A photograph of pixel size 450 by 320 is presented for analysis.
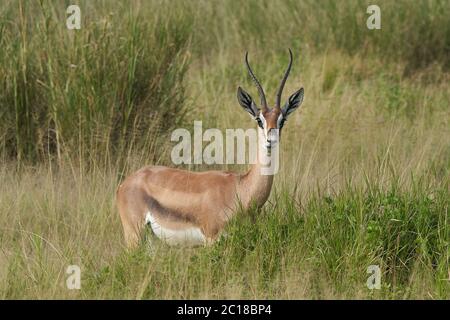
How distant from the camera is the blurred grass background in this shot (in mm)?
5176

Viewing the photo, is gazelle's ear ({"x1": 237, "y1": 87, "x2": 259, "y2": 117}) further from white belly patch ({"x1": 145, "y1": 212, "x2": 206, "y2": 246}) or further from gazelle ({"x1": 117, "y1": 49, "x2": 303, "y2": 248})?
white belly patch ({"x1": 145, "y1": 212, "x2": 206, "y2": 246})

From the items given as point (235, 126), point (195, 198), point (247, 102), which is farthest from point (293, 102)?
point (235, 126)

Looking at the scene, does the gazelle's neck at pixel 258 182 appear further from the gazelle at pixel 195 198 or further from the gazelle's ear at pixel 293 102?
the gazelle's ear at pixel 293 102

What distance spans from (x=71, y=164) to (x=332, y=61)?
3524mm

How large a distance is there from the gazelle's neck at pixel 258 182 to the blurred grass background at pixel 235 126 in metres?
0.14

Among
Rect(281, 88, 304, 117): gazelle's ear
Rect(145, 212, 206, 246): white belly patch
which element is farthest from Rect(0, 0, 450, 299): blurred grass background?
Rect(281, 88, 304, 117): gazelle's ear

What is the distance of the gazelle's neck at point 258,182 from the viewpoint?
5.30 m

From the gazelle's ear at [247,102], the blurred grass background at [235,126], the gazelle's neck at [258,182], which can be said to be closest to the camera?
the blurred grass background at [235,126]

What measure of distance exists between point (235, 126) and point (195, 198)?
286 cm

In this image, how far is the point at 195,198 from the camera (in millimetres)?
5387

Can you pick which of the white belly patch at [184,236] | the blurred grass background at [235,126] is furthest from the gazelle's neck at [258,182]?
the white belly patch at [184,236]

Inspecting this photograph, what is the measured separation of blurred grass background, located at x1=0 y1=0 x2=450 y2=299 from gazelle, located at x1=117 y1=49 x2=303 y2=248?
118 mm

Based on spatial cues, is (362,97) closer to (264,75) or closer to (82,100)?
(264,75)
